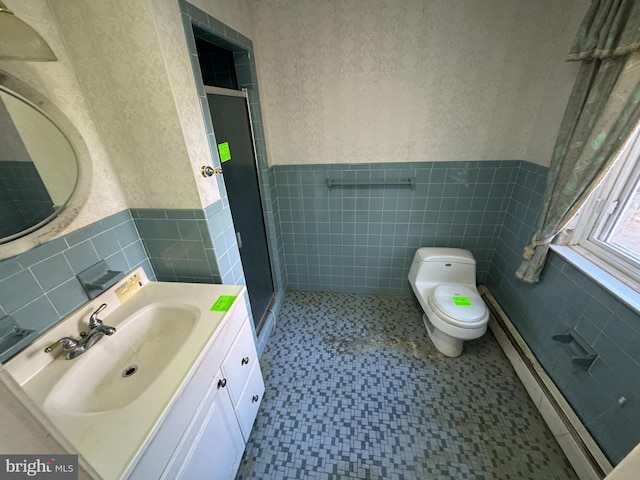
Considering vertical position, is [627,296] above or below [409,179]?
below

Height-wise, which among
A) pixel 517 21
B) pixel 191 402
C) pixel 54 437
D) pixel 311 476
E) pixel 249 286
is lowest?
pixel 311 476

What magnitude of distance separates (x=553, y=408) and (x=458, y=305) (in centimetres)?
65

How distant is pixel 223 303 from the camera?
3.75 ft

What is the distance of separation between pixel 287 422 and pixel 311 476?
282mm

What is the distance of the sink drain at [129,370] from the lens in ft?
3.14

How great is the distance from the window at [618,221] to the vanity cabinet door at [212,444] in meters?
1.83

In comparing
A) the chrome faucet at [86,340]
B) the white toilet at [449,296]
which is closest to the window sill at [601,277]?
the white toilet at [449,296]

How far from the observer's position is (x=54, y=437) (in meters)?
0.30

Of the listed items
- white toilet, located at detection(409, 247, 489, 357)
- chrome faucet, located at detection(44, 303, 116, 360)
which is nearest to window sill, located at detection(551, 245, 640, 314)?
white toilet, located at detection(409, 247, 489, 357)

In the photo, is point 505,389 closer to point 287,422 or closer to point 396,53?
point 287,422

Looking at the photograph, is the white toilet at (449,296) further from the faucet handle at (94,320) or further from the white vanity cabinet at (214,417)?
the faucet handle at (94,320)

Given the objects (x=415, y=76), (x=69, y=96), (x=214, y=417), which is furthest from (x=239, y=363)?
(x=415, y=76)

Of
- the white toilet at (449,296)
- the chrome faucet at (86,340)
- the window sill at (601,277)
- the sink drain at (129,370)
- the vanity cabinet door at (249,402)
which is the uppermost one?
the chrome faucet at (86,340)

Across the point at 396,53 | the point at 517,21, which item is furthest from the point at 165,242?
the point at 517,21
